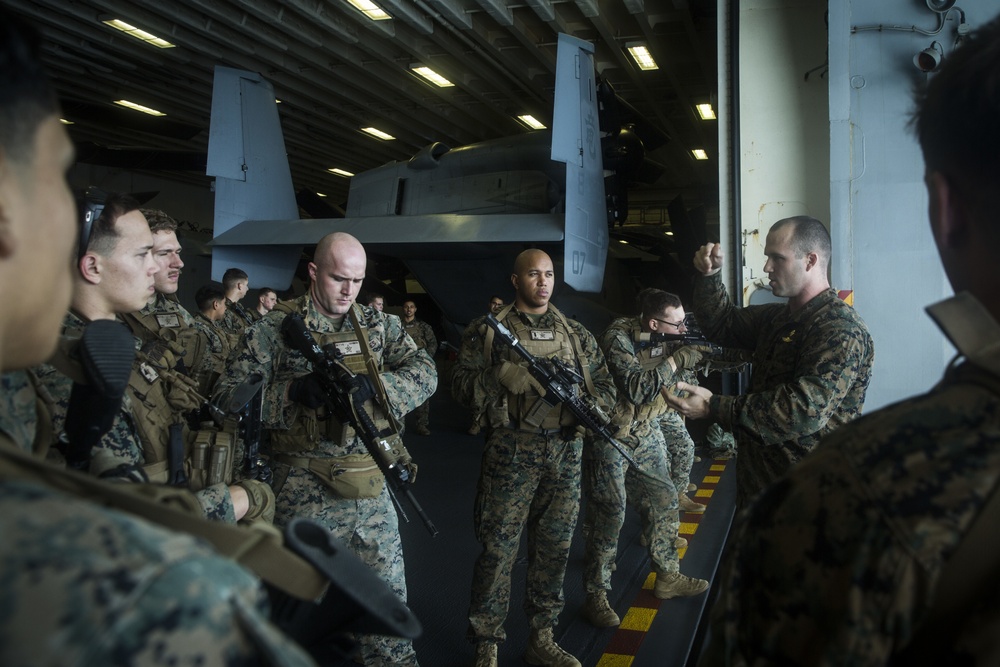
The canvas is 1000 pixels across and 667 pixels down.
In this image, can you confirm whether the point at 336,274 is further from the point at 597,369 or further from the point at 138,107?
the point at 138,107

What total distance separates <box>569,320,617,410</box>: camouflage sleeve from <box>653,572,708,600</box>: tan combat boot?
965 millimetres

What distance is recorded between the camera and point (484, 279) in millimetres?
8562

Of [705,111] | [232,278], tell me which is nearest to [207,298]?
[232,278]

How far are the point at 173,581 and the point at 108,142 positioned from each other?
49.8 ft

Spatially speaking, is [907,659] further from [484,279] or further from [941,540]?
[484,279]

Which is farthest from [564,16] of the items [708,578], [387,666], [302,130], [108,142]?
[108,142]

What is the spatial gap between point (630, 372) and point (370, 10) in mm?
5929

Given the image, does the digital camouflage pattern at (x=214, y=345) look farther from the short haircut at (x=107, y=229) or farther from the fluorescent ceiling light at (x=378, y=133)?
the fluorescent ceiling light at (x=378, y=133)

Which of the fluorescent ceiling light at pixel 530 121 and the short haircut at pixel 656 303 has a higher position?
the fluorescent ceiling light at pixel 530 121

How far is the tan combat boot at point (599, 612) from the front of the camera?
10.7 feet

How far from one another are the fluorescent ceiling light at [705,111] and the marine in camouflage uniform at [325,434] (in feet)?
33.5

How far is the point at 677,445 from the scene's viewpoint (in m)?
4.86

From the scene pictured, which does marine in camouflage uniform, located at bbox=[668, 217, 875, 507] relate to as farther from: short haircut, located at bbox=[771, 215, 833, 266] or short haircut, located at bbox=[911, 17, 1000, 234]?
short haircut, located at bbox=[911, 17, 1000, 234]

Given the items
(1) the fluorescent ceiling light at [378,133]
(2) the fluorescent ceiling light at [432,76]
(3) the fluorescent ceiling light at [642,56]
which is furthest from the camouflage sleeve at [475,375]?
(1) the fluorescent ceiling light at [378,133]
